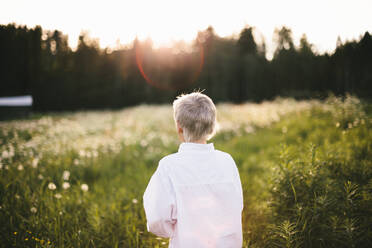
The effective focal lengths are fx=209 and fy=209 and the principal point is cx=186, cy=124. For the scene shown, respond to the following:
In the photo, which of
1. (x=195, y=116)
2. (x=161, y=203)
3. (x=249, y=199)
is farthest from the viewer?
(x=249, y=199)

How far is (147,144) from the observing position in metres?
6.56

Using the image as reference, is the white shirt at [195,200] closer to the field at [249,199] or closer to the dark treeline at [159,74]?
the field at [249,199]

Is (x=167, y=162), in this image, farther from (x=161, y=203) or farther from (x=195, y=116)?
(x=195, y=116)

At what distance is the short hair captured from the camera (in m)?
1.48

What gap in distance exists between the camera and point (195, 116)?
4.84 feet

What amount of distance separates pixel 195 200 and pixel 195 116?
568 mm

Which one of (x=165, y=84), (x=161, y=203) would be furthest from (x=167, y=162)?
(x=165, y=84)

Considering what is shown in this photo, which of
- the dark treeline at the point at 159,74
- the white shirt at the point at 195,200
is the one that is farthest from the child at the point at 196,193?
the dark treeline at the point at 159,74

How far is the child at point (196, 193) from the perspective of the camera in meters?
1.38

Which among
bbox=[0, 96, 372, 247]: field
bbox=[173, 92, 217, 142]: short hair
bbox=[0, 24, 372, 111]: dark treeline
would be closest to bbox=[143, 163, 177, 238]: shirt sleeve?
bbox=[173, 92, 217, 142]: short hair

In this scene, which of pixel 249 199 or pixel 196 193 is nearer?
pixel 196 193

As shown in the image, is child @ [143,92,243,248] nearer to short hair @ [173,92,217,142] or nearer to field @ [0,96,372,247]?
short hair @ [173,92,217,142]

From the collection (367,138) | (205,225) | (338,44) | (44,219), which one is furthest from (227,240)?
(338,44)

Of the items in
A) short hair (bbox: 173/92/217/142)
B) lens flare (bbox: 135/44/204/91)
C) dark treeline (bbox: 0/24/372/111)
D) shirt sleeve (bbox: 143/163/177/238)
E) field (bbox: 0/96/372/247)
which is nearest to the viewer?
shirt sleeve (bbox: 143/163/177/238)
